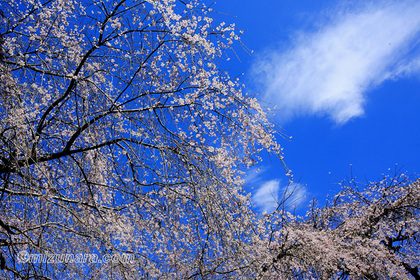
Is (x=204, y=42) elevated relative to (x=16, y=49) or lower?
lower

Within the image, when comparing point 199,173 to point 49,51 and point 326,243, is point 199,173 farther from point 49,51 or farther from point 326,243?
point 326,243

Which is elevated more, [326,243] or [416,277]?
[326,243]

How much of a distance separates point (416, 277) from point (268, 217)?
12.6ft

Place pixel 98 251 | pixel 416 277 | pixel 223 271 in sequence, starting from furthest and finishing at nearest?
pixel 416 277 → pixel 223 271 → pixel 98 251

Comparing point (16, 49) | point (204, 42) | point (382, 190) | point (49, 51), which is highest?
point (16, 49)

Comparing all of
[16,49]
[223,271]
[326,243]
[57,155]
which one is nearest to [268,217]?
[326,243]

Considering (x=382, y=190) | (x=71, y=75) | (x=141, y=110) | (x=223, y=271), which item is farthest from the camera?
(x=382, y=190)

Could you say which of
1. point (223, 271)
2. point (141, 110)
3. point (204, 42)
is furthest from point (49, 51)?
point (223, 271)

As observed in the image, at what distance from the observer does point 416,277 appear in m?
6.50

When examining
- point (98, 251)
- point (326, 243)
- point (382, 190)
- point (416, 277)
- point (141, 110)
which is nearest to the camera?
point (98, 251)

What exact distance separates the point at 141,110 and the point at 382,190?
594cm

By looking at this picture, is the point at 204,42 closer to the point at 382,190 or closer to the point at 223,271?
the point at 223,271

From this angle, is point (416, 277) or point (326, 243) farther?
point (416, 277)

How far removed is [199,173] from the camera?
10.3ft
